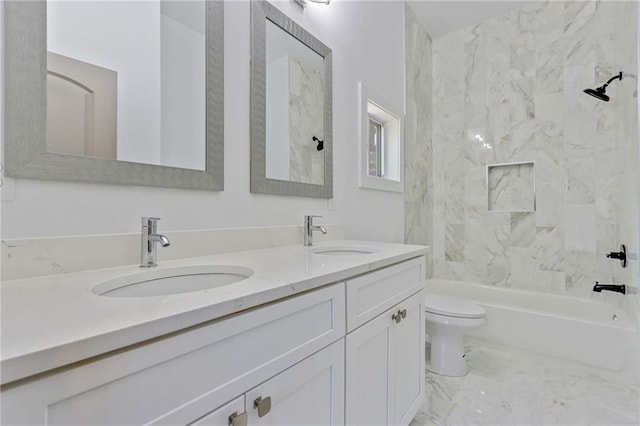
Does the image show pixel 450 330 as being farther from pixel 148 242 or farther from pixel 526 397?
pixel 148 242

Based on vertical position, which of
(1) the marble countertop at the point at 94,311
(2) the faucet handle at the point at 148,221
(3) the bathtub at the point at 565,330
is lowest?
(3) the bathtub at the point at 565,330

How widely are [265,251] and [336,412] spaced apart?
0.60 meters

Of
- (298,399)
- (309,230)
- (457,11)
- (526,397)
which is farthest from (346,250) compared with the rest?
(457,11)

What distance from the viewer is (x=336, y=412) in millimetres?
876

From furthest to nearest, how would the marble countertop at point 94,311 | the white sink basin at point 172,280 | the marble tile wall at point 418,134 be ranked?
the marble tile wall at point 418,134 < the white sink basin at point 172,280 < the marble countertop at point 94,311

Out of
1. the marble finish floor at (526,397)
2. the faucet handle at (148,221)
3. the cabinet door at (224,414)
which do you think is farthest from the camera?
the marble finish floor at (526,397)

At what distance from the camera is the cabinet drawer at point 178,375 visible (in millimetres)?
381

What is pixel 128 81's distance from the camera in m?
0.95

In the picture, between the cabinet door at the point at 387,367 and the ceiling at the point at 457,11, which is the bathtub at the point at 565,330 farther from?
the ceiling at the point at 457,11

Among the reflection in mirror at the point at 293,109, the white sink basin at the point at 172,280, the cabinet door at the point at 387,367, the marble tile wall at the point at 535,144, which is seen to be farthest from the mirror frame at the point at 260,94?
the marble tile wall at the point at 535,144

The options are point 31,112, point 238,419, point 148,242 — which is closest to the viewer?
point 238,419

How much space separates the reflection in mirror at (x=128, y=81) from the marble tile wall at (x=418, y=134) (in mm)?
1834

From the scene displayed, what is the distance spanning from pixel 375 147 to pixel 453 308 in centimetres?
115

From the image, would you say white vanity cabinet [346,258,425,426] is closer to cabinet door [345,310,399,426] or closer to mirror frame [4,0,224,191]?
cabinet door [345,310,399,426]
